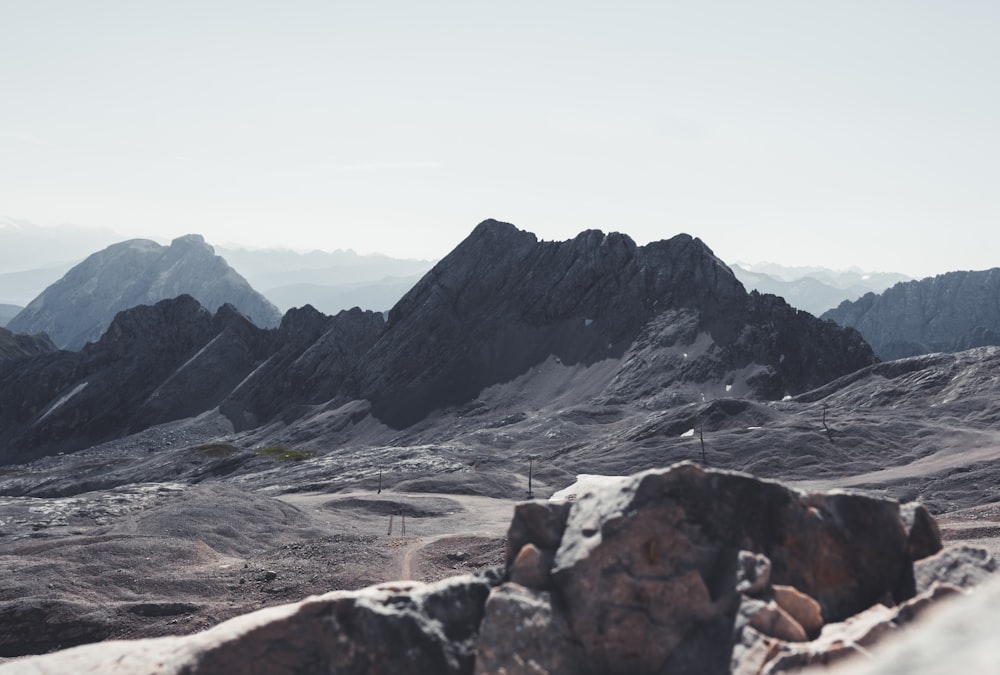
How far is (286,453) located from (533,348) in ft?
→ 189

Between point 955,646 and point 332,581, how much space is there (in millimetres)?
37300

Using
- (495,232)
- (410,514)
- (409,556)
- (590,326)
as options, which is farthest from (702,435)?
(495,232)

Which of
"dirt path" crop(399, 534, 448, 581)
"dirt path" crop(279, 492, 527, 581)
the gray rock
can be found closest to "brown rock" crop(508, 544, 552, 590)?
the gray rock

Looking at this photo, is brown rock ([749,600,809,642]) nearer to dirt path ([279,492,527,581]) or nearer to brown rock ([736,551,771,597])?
brown rock ([736,551,771,597])

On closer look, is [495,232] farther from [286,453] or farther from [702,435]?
[702,435]

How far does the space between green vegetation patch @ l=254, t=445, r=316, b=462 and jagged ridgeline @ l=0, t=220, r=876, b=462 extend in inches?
649

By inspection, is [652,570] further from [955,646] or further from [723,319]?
[723,319]

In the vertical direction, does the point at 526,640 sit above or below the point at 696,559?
below

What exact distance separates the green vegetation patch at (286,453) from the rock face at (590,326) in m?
22.3

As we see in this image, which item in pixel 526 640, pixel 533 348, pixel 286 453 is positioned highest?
pixel 533 348

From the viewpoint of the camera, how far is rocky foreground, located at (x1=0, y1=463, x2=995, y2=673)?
13.5 m

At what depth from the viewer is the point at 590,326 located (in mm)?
168750

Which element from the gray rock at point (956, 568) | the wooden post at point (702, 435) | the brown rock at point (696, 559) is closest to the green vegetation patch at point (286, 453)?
the wooden post at point (702, 435)

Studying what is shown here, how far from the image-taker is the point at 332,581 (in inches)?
1684
